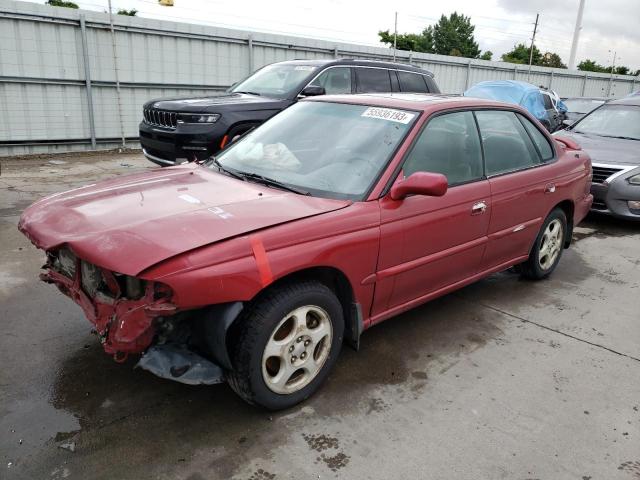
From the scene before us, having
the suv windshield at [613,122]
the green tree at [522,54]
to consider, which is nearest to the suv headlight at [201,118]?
the suv windshield at [613,122]

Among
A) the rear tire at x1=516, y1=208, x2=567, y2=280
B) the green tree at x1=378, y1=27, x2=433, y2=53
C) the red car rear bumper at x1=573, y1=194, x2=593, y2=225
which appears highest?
the green tree at x1=378, y1=27, x2=433, y2=53

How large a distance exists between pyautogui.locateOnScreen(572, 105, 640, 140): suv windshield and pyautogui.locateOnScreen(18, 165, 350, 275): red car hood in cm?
684

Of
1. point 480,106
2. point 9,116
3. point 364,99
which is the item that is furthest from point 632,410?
point 9,116

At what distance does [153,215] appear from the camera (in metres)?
2.62

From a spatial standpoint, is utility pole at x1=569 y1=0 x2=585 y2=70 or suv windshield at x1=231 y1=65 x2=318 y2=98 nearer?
suv windshield at x1=231 y1=65 x2=318 y2=98

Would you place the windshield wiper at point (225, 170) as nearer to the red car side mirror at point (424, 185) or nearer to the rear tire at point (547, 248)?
the red car side mirror at point (424, 185)

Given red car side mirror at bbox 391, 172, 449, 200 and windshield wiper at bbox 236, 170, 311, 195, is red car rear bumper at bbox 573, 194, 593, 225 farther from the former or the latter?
windshield wiper at bbox 236, 170, 311, 195

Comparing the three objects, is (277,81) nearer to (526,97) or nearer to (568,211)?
(568,211)

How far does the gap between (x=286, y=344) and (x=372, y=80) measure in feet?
21.6

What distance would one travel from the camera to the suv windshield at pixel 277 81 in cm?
780

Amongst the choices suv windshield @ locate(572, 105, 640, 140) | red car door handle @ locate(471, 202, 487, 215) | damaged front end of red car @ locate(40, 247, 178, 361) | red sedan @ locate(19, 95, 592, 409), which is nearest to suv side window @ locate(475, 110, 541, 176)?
red sedan @ locate(19, 95, 592, 409)

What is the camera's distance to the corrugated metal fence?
32.4 feet

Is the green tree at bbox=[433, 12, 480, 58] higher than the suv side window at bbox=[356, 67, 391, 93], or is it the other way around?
the green tree at bbox=[433, 12, 480, 58]

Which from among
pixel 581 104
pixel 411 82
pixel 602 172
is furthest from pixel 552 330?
pixel 581 104
